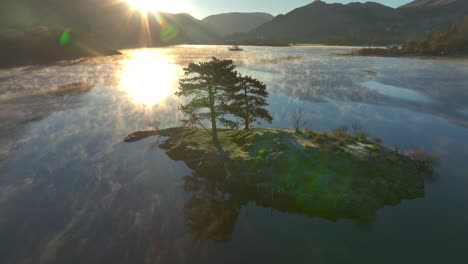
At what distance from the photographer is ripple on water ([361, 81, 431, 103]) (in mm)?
54106

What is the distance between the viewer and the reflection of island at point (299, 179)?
63.4 ft

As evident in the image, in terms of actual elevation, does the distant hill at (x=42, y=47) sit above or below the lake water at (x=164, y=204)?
above

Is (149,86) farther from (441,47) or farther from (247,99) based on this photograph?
(441,47)

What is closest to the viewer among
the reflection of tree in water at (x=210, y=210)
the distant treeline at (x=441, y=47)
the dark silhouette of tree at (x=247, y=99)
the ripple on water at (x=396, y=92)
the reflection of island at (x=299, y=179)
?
the reflection of tree in water at (x=210, y=210)

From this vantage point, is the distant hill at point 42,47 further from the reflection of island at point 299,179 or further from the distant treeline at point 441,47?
the distant treeline at point 441,47

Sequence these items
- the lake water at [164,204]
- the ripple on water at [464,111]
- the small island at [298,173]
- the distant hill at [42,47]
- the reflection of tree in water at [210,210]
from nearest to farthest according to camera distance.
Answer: the lake water at [164,204] < the reflection of tree in water at [210,210] < the small island at [298,173] < the ripple on water at [464,111] < the distant hill at [42,47]

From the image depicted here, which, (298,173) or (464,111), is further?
(464,111)

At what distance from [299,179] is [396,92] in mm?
52724

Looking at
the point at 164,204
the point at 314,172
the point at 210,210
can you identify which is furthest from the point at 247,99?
the point at 164,204

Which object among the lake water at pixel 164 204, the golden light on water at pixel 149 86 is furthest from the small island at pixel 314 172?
the golden light on water at pixel 149 86

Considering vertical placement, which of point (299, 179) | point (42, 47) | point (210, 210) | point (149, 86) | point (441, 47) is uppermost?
point (441, 47)

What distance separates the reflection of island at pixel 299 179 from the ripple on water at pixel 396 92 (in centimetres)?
3344

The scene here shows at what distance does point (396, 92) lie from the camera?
59875 millimetres

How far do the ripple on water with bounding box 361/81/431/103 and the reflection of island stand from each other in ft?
110
